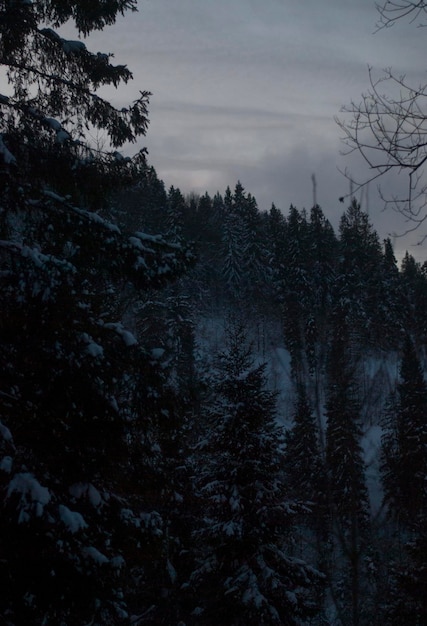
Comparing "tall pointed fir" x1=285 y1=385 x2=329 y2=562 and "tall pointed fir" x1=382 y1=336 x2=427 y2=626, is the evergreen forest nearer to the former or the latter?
"tall pointed fir" x1=382 y1=336 x2=427 y2=626

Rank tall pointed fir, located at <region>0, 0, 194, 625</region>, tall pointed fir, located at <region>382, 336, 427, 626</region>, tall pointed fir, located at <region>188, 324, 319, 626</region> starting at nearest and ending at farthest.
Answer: tall pointed fir, located at <region>0, 0, 194, 625</region> < tall pointed fir, located at <region>188, 324, 319, 626</region> < tall pointed fir, located at <region>382, 336, 427, 626</region>

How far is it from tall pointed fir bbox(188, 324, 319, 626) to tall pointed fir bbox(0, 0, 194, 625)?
5372 millimetres

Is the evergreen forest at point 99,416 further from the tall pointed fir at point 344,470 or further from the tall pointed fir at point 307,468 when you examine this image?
the tall pointed fir at point 307,468

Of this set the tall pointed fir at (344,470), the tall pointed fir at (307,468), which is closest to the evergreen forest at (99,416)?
the tall pointed fir at (344,470)

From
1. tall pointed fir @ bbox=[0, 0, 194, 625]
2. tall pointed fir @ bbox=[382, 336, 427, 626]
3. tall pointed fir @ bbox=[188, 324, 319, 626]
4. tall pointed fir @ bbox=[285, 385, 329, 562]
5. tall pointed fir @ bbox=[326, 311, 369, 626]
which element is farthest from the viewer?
tall pointed fir @ bbox=[285, 385, 329, 562]

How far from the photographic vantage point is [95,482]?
245 inches

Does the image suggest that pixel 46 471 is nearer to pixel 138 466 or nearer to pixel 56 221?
pixel 138 466

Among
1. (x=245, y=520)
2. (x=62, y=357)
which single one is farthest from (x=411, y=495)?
(x=62, y=357)

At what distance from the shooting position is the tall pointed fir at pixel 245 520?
445 inches

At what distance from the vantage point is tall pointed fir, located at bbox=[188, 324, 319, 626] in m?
11.3

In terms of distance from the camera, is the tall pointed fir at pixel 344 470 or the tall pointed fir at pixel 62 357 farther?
the tall pointed fir at pixel 344 470

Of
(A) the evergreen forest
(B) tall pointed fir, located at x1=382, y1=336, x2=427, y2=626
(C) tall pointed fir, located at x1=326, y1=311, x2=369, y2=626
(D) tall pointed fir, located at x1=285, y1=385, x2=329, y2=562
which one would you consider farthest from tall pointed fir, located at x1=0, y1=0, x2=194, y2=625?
(D) tall pointed fir, located at x1=285, y1=385, x2=329, y2=562

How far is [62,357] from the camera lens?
219 inches

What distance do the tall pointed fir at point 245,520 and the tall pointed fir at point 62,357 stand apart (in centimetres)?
537
